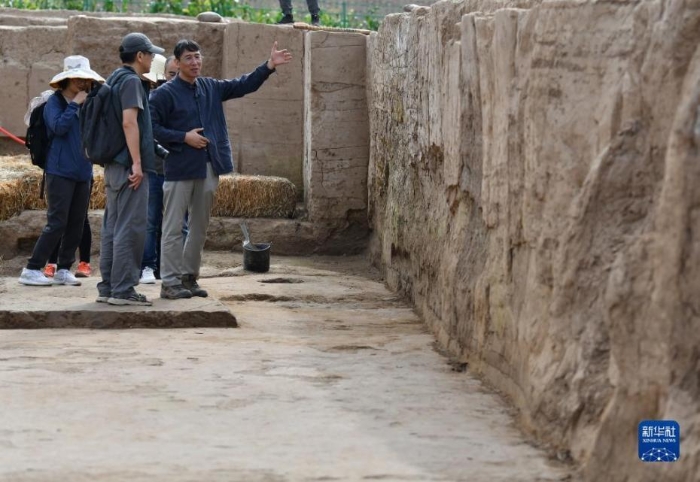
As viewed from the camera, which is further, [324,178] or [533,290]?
[324,178]

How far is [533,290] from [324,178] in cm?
629

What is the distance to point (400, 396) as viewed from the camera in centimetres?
554

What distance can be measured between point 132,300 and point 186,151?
3.38 feet

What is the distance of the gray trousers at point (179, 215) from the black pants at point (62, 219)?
724 millimetres

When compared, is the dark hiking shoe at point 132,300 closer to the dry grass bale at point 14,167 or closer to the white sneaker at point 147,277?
the white sneaker at point 147,277

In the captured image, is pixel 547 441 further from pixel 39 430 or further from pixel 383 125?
pixel 383 125

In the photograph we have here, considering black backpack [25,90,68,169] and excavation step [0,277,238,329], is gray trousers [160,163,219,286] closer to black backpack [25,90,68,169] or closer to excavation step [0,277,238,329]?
excavation step [0,277,238,329]

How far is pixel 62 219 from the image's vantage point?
846 centimetres

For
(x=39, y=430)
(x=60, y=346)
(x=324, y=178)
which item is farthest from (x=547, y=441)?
(x=324, y=178)

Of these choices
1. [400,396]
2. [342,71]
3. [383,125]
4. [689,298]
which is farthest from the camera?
[342,71]

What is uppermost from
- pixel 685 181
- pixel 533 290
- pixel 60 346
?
pixel 685 181

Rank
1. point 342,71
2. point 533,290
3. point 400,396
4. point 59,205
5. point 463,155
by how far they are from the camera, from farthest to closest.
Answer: point 342,71, point 59,205, point 463,155, point 400,396, point 533,290

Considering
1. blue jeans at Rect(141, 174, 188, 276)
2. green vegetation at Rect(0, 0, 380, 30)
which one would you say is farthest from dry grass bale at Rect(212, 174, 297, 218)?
green vegetation at Rect(0, 0, 380, 30)

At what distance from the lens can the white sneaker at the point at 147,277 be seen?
8.83 meters
